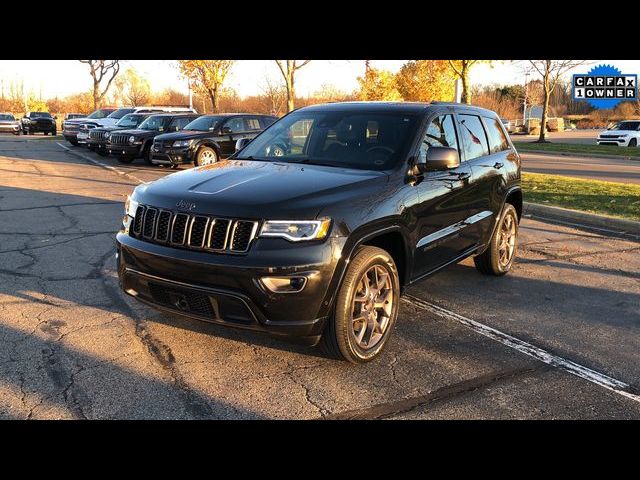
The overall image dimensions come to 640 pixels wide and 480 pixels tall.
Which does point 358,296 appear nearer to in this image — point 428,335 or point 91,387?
point 428,335

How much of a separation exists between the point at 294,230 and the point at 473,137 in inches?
115

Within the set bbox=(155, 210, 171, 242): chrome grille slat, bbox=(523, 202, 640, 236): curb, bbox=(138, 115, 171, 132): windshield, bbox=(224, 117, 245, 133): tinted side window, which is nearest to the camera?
bbox=(155, 210, 171, 242): chrome grille slat

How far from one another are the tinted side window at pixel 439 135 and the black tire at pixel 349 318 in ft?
3.82

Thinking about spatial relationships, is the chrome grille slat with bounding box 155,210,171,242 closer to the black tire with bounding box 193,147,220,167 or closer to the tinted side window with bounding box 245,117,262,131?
the black tire with bounding box 193,147,220,167

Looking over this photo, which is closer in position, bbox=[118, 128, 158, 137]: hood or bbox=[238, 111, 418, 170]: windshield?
bbox=[238, 111, 418, 170]: windshield

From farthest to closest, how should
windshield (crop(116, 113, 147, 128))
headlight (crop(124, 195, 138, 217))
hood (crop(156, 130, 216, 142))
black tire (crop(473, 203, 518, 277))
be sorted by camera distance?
windshield (crop(116, 113, 147, 128)), hood (crop(156, 130, 216, 142)), black tire (crop(473, 203, 518, 277)), headlight (crop(124, 195, 138, 217))

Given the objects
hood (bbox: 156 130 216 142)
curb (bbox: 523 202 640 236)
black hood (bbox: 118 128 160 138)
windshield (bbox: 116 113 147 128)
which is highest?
windshield (bbox: 116 113 147 128)

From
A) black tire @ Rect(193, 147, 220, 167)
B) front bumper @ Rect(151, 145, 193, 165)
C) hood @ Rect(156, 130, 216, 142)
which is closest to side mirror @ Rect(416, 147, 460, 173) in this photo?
black tire @ Rect(193, 147, 220, 167)

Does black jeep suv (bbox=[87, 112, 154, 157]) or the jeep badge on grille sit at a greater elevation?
black jeep suv (bbox=[87, 112, 154, 157])

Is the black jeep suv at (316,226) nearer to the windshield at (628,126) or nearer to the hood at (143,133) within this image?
the hood at (143,133)

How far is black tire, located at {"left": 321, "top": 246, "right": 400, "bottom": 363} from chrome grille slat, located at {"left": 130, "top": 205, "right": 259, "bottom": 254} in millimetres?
704

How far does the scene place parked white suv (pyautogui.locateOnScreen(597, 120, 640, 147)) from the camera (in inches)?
1262

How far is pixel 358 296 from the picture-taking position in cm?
381
